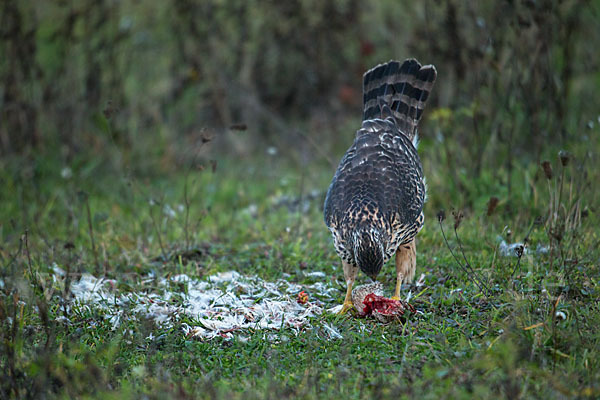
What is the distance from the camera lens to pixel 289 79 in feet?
32.9

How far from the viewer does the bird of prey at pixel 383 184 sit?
14.4ft

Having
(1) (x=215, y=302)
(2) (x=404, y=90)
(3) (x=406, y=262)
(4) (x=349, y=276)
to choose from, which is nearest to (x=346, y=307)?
(4) (x=349, y=276)

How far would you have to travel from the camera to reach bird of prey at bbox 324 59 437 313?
439 centimetres

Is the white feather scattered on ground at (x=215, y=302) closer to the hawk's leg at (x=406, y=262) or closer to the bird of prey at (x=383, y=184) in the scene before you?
the bird of prey at (x=383, y=184)

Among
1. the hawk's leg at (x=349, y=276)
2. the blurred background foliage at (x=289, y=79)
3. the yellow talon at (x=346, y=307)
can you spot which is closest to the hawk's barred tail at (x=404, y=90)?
the blurred background foliage at (x=289, y=79)

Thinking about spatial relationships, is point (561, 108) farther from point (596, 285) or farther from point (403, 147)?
point (596, 285)

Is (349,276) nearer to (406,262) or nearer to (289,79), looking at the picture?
(406,262)

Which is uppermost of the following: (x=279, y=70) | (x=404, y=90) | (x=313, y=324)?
(x=279, y=70)

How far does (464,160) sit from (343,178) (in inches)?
91.5

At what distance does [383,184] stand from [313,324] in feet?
4.01

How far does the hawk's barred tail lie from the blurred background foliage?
2.38ft

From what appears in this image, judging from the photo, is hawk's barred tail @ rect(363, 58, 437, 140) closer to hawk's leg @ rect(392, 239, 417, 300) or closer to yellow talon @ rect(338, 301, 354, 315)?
hawk's leg @ rect(392, 239, 417, 300)

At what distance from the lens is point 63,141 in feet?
25.7

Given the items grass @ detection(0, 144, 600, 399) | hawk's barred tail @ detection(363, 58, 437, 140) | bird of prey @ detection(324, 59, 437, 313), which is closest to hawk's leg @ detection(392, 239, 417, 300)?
bird of prey @ detection(324, 59, 437, 313)
